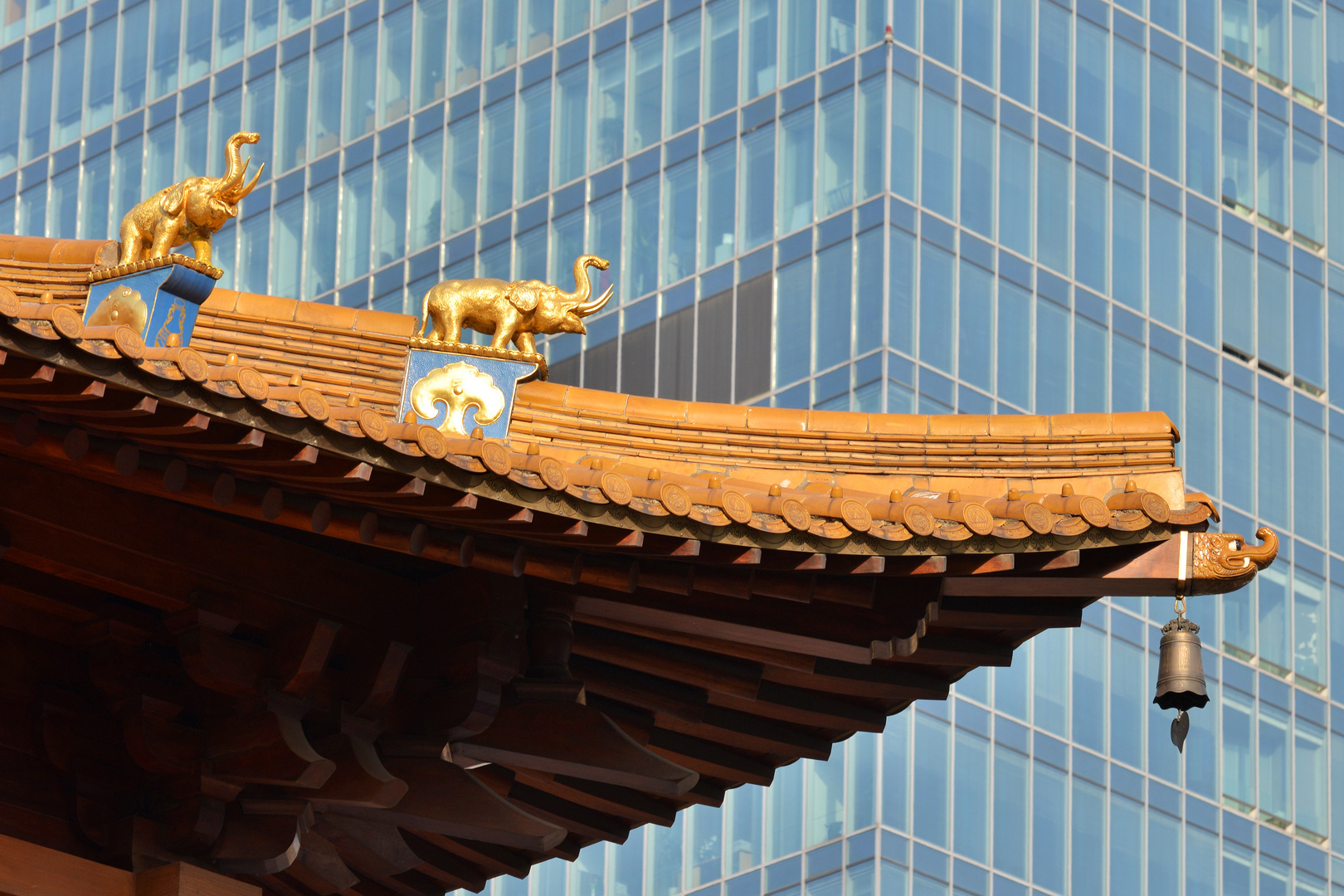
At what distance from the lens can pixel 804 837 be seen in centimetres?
3803

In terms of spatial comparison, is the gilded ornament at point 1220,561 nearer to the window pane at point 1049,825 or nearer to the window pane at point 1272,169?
the window pane at point 1049,825

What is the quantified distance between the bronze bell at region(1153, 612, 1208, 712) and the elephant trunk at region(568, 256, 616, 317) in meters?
2.47

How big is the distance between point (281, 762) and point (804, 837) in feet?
96.5

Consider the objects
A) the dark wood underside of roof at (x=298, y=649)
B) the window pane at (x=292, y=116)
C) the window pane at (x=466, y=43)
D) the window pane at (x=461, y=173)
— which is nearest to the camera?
the dark wood underside of roof at (x=298, y=649)

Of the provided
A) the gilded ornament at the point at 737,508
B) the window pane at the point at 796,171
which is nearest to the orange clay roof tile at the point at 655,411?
the gilded ornament at the point at 737,508

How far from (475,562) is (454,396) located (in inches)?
42.8

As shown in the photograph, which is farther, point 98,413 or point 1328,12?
point 1328,12

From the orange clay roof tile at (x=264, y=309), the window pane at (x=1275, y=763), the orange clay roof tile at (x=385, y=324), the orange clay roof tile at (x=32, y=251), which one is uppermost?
the window pane at (x=1275, y=763)

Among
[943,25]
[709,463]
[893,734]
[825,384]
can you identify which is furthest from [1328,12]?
[709,463]

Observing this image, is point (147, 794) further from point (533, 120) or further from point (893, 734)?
point (533, 120)

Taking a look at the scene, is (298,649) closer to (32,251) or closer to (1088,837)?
(32,251)

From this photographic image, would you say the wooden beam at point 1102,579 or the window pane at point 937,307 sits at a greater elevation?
the window pane at point 937,307

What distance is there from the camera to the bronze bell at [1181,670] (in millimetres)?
8961

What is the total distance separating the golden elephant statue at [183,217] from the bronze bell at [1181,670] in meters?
Result: 3.75
